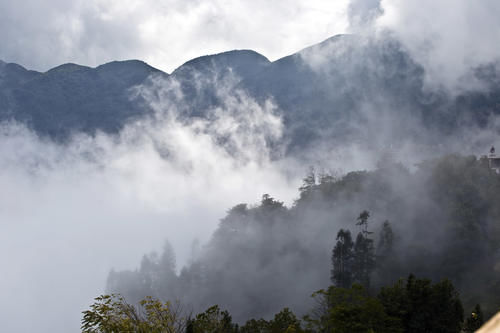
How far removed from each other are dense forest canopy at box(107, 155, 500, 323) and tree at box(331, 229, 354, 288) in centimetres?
16

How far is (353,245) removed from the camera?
76.0 metres

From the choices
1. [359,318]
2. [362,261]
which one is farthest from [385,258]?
[359,318]

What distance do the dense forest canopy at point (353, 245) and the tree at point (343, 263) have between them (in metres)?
0.16

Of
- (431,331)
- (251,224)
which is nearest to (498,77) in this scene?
(251,224)

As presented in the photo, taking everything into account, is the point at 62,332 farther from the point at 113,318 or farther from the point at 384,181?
the point at 113,318

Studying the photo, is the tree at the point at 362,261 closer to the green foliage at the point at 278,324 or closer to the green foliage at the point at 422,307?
the green foliage at the point at 422,307

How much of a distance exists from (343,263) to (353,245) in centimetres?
530

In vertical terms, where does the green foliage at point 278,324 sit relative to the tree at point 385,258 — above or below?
below

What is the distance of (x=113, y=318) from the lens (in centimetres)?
2470

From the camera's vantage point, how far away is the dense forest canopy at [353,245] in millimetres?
72812

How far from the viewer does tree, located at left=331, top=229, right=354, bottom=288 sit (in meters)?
70.8

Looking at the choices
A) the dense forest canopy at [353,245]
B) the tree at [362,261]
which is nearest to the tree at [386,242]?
the dense forest canopy at [353,245]

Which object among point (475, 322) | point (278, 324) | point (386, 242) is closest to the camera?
point (278, 324)

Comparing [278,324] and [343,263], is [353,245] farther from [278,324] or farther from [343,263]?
[278,324]
